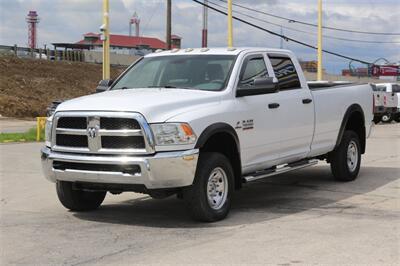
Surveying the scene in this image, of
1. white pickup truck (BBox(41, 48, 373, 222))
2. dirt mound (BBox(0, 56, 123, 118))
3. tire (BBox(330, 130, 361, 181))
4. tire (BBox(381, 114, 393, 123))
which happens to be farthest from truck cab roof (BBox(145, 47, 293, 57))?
dirt mound (BBox(0, 56, 123, 118))

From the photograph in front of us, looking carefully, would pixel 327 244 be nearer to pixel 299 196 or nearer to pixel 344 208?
pixel 344 208

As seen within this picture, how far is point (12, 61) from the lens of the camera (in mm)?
55062

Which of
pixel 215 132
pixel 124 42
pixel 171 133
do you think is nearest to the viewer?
pixel 171 133

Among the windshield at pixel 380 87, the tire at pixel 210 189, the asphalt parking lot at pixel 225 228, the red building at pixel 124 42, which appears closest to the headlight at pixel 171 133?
the tire at pixel 210 189

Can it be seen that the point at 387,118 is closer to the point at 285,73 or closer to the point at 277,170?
the point at 285,73

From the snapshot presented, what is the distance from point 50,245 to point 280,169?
348cm

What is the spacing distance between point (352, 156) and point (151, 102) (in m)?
4.92

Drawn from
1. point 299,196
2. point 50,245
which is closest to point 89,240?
point 50,245

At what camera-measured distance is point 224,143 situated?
24.2ft

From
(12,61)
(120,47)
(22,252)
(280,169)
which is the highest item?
(120,47)

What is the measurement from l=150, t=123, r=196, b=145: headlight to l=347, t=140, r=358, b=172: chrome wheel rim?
448cm

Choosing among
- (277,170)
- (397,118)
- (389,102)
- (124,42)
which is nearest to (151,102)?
(277,170)

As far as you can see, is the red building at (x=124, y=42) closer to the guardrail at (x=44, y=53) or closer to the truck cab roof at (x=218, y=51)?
the guardrail at (x=44, y=53)

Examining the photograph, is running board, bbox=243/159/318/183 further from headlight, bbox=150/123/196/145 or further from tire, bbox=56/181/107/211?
tire, bbox=56/181/107/211
